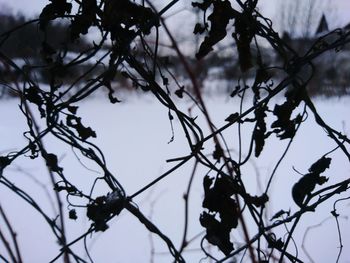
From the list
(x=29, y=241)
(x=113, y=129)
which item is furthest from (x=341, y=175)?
(x=113, y=129)

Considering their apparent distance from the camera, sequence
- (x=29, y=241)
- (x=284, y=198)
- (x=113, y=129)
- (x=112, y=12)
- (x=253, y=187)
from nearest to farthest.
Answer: (x=112, y=12), (x=29, y=241), (x=284, y=198), (x=253, y=187), (x=113, y=129)

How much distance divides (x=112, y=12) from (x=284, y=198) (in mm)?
2342

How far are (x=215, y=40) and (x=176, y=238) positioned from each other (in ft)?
6.01

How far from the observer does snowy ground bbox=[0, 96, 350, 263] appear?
2.12 meters

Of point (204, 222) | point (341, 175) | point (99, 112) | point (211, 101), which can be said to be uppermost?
point (211, 101)

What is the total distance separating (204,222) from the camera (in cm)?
61

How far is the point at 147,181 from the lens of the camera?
3074mm

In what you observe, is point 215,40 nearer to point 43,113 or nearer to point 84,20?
point 84,20

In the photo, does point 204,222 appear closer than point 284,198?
Yes

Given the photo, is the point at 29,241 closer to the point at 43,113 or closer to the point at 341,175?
the point at 43,113

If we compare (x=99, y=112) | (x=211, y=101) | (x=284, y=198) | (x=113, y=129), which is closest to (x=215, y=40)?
(x=284, y=198)

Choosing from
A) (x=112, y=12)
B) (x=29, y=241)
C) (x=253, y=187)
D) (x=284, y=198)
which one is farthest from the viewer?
(x=253, y=187)

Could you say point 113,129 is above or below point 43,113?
above

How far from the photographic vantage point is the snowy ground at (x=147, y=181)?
2.12m
